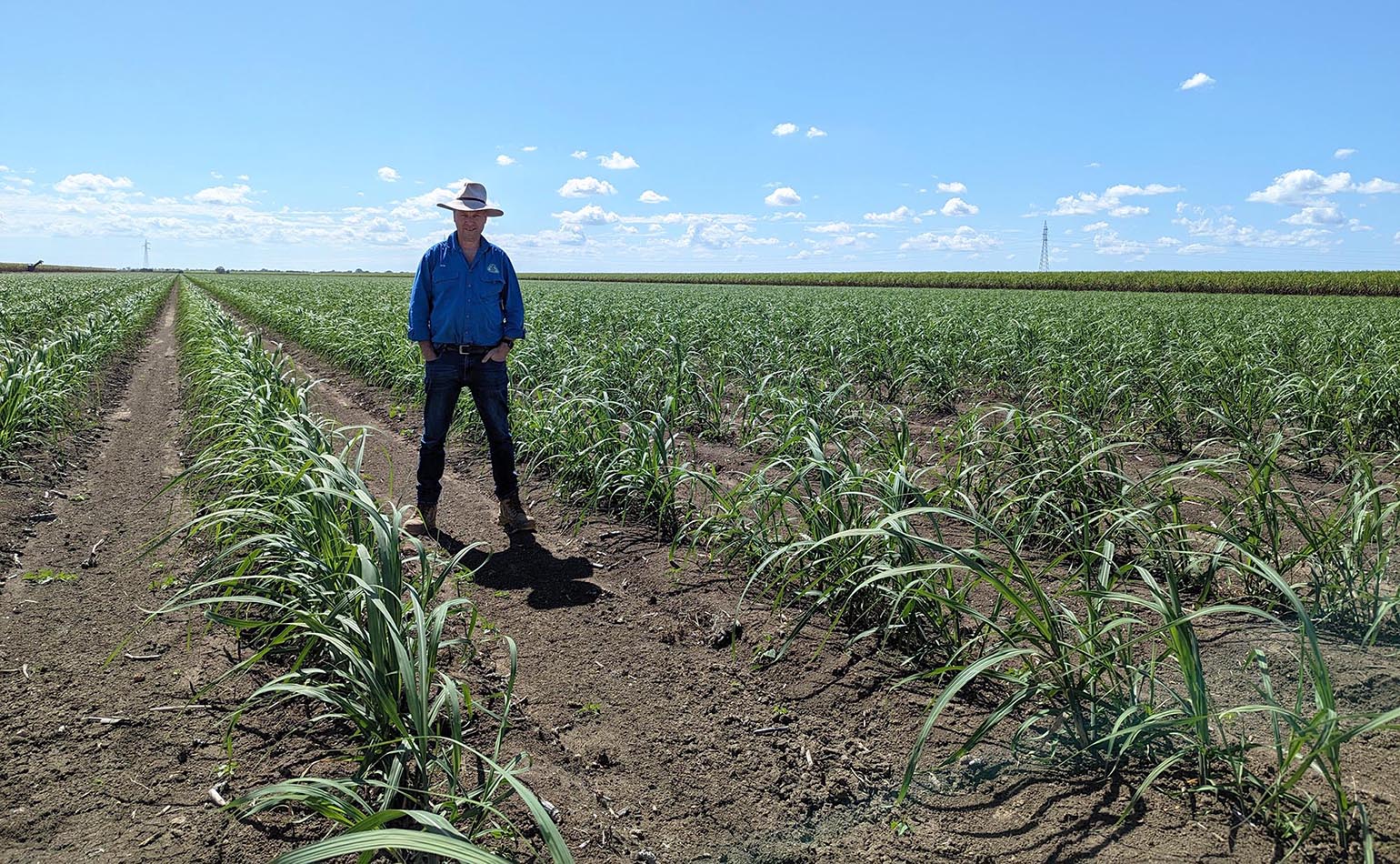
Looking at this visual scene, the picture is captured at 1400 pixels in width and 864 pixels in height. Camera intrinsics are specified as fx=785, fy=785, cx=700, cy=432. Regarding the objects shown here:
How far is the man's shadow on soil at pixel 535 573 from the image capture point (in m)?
4.03

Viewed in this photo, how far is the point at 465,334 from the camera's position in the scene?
4922mm

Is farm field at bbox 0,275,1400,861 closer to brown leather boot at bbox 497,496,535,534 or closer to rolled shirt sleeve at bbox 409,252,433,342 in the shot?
brown leather boot at bbox 497,496,535,534

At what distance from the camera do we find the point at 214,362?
8250 millimetres

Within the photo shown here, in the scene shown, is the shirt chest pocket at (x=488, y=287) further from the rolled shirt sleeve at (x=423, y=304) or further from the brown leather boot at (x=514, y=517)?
the brown leather boot at (x=514, y=517)

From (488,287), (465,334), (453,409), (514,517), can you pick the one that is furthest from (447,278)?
(514,517)

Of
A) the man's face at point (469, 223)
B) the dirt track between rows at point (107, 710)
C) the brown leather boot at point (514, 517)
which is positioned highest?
the man's face at point (469, 223)

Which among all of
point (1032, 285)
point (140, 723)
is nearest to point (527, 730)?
point (140, 723)

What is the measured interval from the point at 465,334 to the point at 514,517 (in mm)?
1195

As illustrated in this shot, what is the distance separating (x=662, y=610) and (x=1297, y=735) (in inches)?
100.0

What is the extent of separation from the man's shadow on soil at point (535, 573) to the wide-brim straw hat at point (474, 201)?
2.02m

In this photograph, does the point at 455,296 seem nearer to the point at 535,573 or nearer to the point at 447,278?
the point at 447,278

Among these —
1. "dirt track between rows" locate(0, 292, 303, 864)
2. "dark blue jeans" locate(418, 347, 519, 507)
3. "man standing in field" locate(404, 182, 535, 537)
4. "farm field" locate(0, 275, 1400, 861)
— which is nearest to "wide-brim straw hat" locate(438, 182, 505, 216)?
"man standing in field" locate(404, 182, 535, 537)

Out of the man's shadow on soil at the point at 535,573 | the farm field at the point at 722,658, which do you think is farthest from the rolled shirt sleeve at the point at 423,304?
the man's shadow on soil at the point at 535,573

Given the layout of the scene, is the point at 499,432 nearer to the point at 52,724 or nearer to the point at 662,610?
the point at 662,610
